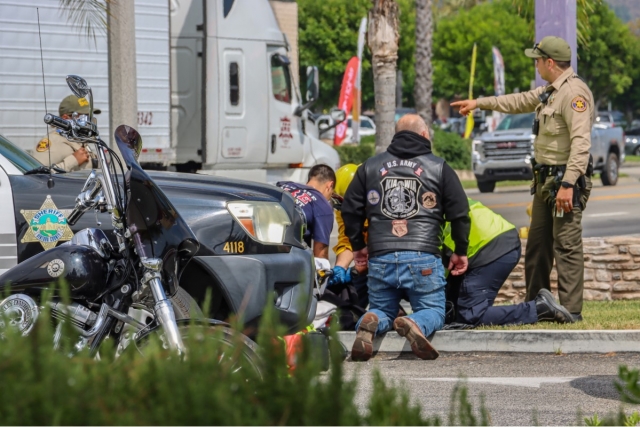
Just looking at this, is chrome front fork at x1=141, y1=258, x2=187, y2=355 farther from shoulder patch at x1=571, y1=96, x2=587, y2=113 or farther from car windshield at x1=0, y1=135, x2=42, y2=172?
shoulder patch at x1=571, y1=96, x2=587, y2=113

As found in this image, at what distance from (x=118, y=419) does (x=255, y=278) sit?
11.6 feet

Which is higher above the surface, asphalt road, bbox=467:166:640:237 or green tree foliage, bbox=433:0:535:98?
green tree foliage, bbox=433:0:535:98

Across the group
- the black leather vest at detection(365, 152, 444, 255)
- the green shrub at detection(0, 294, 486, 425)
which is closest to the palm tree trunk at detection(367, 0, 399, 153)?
the black leather vest at detection(365, 152, 444, 255)

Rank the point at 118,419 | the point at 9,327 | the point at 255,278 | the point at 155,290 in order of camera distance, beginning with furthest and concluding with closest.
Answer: the point at 255,278 < the point at 155,290 < the point at 9,327 < the point at 118,419

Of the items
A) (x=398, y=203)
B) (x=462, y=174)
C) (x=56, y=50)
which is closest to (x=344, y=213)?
(x=398, y=203)

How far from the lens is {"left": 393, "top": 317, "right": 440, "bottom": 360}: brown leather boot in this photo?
682 cm

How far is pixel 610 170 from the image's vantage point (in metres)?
27.1

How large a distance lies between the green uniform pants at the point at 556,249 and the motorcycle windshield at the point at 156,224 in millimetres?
4176

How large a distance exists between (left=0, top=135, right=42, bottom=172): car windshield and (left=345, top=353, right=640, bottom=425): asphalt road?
2.20 metres

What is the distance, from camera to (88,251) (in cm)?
431

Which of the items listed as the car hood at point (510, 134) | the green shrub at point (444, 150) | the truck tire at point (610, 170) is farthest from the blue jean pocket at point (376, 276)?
the green shrub at point (444, 150)

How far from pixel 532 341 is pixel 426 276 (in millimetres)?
831

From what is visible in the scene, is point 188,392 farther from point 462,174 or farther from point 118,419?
point 462,174

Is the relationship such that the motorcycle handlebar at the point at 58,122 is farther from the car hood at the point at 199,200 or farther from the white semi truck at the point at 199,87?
the white semi truck at the point at 199,87
